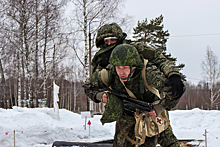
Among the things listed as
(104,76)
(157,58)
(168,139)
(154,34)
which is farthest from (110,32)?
(154,34)

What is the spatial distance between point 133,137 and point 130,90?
561 mm

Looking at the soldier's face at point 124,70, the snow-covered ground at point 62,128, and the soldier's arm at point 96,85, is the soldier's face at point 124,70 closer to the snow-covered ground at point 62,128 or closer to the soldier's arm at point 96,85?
the soldier's arm at point 96,85

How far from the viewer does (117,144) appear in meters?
2.24

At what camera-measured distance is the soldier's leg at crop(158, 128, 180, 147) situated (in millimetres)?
1993

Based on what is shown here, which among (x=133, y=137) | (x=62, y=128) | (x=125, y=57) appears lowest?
(x=62, y=128)

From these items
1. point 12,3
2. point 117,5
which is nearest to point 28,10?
point 12,3

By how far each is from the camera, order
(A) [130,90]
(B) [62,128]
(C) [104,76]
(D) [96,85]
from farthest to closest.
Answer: (B) [62,128] → (D) [96,85] → (C) [104,76] → (A) [130,90]

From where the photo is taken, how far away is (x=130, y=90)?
2.10 metres

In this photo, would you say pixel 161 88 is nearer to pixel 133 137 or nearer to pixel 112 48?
pixel 133 137

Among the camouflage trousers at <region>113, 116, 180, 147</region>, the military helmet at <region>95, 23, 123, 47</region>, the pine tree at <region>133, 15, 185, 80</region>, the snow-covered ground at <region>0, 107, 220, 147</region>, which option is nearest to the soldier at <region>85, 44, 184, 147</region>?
the camouflage trousers at <region>113, 116, 180, 147</region>

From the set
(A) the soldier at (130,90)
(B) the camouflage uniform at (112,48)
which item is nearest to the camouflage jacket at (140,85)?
(A) the soldier at (130,90)

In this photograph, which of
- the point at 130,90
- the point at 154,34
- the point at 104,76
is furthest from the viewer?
the point at 154,34

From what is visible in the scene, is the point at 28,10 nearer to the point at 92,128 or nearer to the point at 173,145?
Result: the point at 92,128

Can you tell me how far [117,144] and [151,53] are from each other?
3.65ft
